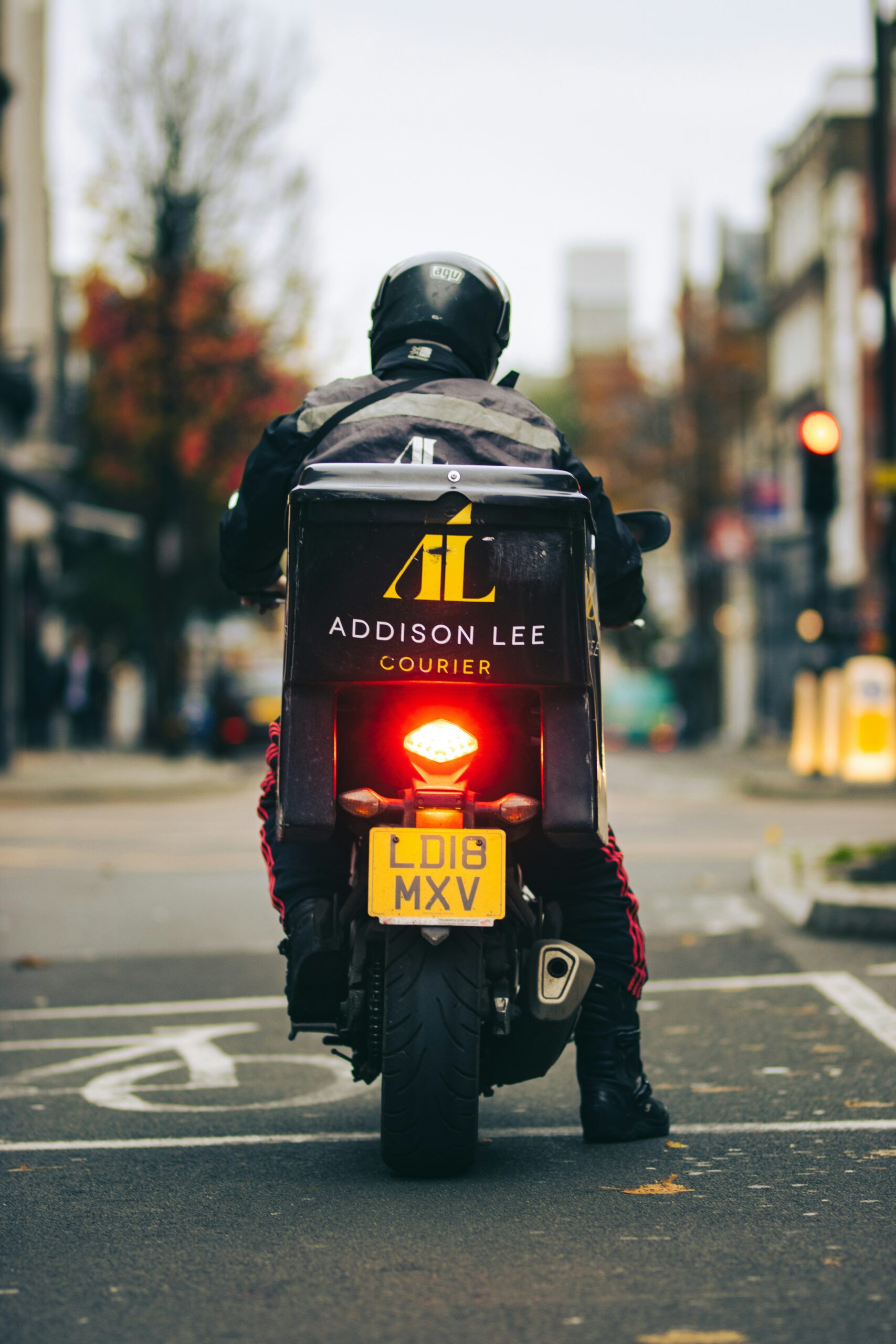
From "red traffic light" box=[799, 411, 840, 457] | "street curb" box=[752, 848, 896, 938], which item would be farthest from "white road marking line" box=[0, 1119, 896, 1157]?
"red traffic light" box=[799, 411, 840, 457]

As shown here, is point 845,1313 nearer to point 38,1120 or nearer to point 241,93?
point 38,1120

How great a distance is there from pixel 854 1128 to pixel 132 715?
193 ft

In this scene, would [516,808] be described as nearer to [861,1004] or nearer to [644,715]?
[861,1004]

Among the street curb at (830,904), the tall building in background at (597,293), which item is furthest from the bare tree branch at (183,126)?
the tall building in background at (597,293)

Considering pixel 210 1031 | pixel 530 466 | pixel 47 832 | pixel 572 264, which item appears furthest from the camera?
pixel 572 264

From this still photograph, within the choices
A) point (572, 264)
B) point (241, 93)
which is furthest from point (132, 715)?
point (572, 264)

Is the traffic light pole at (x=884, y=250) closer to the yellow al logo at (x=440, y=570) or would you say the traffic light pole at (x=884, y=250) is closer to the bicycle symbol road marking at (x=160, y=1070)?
the bicycle symbol road marking at (x=160, y=1070)

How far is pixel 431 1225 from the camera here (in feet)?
14.0

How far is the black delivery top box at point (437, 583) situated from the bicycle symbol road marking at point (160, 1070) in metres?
1.73

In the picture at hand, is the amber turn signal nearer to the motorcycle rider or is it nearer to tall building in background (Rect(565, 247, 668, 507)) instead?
the motorcycle rider

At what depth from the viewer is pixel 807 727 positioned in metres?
27.1

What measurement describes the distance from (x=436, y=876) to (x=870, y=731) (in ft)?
66.8

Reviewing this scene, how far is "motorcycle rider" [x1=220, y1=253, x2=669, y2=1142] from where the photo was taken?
4891 mm

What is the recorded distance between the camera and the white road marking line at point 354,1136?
5250 mm
